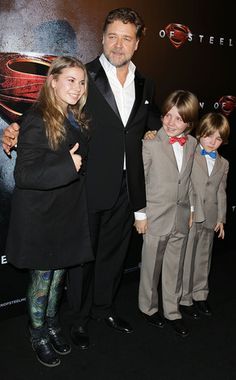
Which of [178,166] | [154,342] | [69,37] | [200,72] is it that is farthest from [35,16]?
[154,342]

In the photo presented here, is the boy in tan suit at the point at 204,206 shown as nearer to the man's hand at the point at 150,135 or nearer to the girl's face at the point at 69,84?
the man's hand at the point at 150,135

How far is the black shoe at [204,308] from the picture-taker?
10.5ft

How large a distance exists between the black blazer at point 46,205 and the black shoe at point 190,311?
115 centimetres

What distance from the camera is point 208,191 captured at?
9.90ft

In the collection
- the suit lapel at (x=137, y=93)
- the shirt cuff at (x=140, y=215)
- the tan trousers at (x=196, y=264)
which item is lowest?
the tan trousers at (x=196, y=264)

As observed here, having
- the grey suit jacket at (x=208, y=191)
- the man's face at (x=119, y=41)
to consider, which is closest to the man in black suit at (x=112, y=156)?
the man's face at (x=119, y=41)

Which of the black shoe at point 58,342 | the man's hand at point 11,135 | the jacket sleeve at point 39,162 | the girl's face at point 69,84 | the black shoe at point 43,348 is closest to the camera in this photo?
the jacket sleeve at point 39,162

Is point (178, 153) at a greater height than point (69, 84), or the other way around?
point (69, 84)

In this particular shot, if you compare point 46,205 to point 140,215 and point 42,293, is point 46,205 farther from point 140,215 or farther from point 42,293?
point 140,215

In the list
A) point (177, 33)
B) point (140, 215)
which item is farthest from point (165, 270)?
point (177, 33)

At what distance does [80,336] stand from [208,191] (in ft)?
4.32

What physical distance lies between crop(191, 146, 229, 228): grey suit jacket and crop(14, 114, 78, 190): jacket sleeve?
3.98ft

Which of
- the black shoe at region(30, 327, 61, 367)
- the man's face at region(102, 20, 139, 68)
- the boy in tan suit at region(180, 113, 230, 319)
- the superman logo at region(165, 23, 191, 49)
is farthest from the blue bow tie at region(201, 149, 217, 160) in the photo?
the black shoe at region(30, 327, 61, 367)

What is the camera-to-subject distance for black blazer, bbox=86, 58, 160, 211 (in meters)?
2.45
